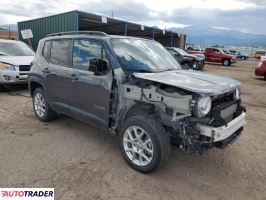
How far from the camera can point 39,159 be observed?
375 centimetres

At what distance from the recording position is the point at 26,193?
296 cm

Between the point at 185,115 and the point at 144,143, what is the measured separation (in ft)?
2.49

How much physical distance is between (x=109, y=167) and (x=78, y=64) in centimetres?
182

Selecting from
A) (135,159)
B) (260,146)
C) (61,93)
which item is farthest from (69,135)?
(260,146)

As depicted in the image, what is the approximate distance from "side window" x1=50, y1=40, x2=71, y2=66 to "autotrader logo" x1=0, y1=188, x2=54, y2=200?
2.28 metres

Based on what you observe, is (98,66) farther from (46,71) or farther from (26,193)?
(26,193)

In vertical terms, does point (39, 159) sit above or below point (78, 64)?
below

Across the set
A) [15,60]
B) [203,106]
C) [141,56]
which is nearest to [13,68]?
[15,60]

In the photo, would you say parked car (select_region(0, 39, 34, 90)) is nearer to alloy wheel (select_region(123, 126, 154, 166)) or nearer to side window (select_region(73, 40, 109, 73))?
side window (select_region(73, 40, 109, 73))

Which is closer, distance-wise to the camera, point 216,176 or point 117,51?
point 216,176

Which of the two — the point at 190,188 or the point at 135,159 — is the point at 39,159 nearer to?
the point at 135,159

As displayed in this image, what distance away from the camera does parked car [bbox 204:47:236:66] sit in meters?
25.6

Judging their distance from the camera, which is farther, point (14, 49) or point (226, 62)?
point (226, 62)

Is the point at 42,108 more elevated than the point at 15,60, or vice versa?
the point at 15,60
